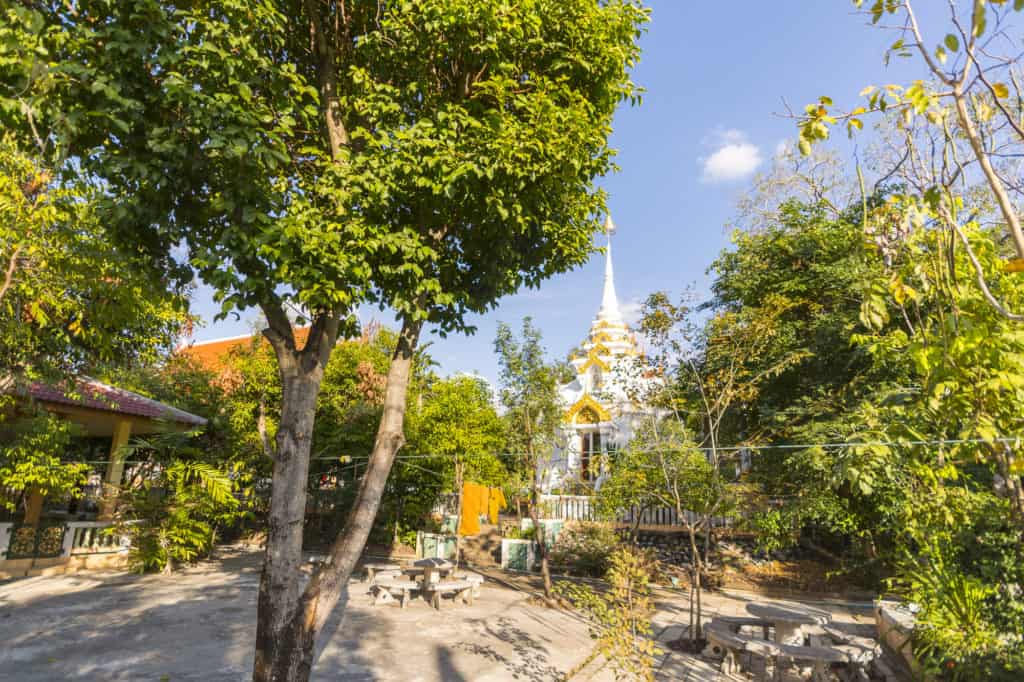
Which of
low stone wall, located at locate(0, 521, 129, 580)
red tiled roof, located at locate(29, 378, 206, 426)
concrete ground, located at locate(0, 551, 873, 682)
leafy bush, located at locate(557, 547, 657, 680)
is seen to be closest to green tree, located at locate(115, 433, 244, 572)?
low stone wall, located at locate(0, 521, 129, 580)

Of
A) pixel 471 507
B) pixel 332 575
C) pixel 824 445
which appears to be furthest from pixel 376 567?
pixel 824 445

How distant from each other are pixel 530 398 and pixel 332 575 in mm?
7269

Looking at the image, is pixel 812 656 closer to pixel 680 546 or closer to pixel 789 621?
pixel 789 621

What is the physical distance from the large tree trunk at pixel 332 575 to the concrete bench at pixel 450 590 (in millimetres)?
5600

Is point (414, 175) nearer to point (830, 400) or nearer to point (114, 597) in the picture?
point (114, 597)

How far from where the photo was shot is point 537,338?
12.2 meters

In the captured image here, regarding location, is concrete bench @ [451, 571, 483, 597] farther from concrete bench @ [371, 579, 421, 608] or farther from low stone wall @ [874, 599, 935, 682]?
low stone wall @ [874, 599, 935, 682]

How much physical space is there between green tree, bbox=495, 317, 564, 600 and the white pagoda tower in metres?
0.52

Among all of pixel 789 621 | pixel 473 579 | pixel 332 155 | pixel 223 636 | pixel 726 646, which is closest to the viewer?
pixel 332 155

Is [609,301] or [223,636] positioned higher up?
[609,301]

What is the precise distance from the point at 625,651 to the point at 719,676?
10.3 ft

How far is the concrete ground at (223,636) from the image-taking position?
22.4ft

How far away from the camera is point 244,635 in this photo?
8.31m

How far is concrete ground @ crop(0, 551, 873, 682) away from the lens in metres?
6.83
